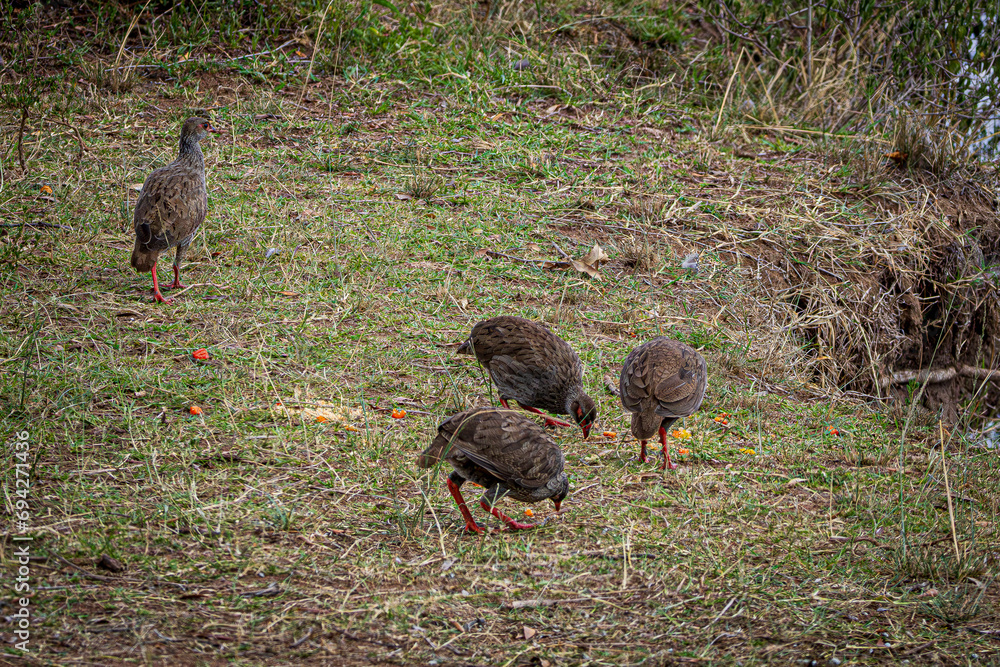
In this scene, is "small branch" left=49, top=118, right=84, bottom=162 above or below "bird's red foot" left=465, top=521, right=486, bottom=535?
above

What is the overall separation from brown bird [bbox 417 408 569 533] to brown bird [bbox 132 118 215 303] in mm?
3036

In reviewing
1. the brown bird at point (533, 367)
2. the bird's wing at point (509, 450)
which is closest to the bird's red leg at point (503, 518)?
the bird's wing at point (509, 450)

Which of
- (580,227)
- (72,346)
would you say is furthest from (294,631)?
(580,227)

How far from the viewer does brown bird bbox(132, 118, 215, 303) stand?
627 centimetres

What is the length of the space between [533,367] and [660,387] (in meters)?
0.81

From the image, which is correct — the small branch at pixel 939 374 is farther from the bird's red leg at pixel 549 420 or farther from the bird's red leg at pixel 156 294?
the bird's red leg at pixel 156 294

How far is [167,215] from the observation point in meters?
6.29

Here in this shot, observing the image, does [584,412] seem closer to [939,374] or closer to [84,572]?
[84,572]

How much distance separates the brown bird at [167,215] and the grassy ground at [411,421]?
299mm

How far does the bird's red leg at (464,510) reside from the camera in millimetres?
4352

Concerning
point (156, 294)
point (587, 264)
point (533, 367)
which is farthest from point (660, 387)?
point (156, 294)

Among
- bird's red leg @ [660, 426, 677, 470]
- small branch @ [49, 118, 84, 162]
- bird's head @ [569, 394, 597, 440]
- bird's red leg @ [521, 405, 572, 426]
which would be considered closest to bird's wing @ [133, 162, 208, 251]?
small branch @ [49, 118, 84, 162]

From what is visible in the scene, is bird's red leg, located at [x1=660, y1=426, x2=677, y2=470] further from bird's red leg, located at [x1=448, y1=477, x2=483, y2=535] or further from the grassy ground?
bird's red leg, located at [x1=448, y1=477, x2=483, y2=535]

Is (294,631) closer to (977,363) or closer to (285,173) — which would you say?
(285,173)
